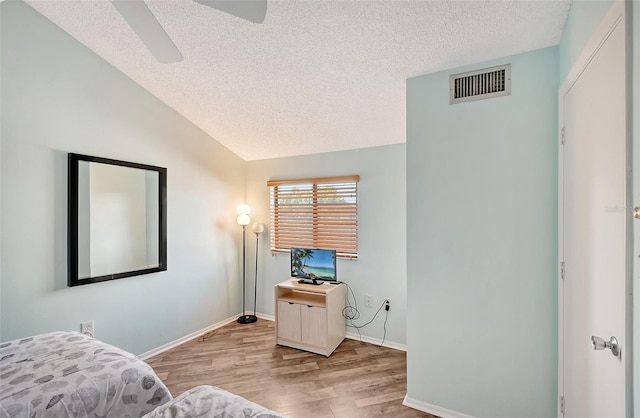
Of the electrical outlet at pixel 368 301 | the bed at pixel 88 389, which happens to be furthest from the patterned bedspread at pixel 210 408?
the electrical outlet at pixel 368 301

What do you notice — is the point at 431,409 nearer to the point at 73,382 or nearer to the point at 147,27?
the point at 73,382

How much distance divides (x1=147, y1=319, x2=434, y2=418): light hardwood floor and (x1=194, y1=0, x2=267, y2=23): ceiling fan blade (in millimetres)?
2513

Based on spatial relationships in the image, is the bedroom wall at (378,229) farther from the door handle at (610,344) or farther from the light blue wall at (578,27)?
the door handle at (610,344)

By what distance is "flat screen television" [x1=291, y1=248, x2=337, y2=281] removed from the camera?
3.12 m

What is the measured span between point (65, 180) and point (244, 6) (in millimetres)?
2132

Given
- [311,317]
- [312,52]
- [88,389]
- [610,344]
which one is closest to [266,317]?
[311,317]

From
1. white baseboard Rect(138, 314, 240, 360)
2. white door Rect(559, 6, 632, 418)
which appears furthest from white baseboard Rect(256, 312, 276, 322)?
white door Rect(559, 6, 632, 418)

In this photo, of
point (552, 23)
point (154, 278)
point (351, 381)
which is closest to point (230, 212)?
point (154, 278)

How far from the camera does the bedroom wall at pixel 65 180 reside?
208 centimetres

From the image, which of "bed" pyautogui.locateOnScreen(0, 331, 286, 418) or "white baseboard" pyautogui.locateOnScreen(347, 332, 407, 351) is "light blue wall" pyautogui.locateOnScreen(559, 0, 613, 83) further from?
"white baseboard" pyautogui.locateOnScreen(347, 332, 407, 351)

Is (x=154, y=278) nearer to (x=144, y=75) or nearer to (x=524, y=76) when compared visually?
(x=144, y=75)

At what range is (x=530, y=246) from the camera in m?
1.78

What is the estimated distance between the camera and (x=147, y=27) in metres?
1.50

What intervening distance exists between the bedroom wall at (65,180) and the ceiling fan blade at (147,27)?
127cm
